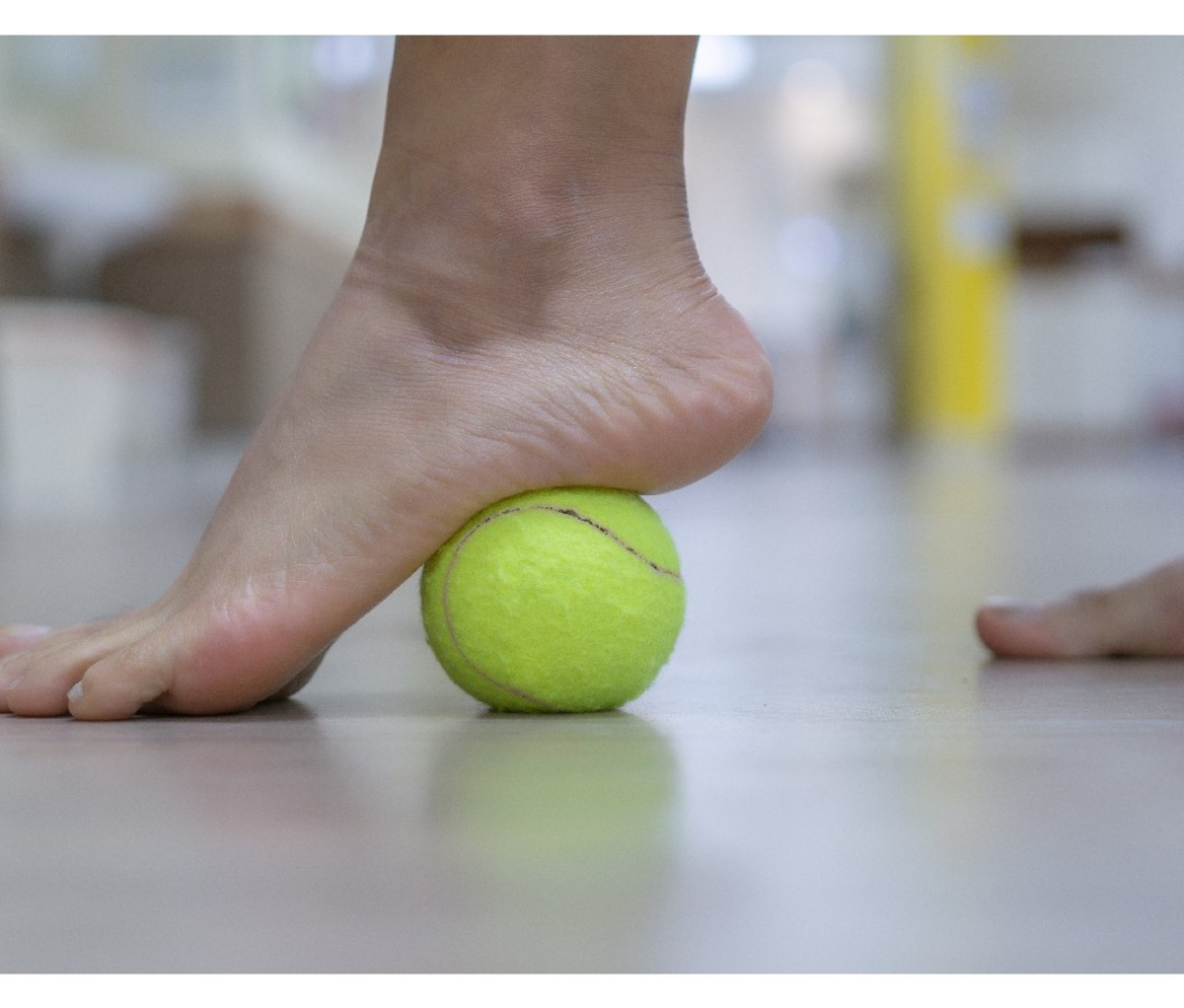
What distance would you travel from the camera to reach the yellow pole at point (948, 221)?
29.0ft

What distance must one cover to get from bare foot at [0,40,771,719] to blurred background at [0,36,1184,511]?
114 inches

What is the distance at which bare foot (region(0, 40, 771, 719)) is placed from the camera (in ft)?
2.74

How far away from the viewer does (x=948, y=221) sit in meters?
8.98

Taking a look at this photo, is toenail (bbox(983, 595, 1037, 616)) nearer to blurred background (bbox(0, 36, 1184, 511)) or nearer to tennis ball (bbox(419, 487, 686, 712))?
tennis ball (bbox(419, 487, 686, 712))

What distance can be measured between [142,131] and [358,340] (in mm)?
5647

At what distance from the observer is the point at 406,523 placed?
0.84 m

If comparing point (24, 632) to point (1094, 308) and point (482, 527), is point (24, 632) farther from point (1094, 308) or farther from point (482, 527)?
point (1094, 308)

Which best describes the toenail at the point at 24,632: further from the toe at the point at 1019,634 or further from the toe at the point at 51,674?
the toe at the point at 1019,634

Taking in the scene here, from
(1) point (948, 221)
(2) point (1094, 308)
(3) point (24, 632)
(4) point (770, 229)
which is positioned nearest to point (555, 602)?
(3) point (24, 632)

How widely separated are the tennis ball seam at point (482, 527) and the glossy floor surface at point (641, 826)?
0.06ft

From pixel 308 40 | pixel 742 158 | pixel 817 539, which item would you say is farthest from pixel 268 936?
pixel 742 158

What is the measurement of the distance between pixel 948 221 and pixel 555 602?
8.63m

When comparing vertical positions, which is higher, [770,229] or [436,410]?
[770,229]
